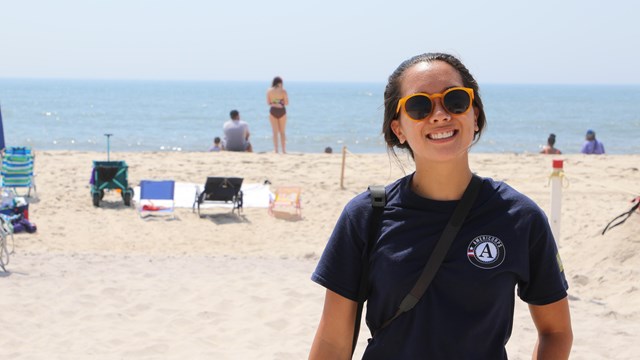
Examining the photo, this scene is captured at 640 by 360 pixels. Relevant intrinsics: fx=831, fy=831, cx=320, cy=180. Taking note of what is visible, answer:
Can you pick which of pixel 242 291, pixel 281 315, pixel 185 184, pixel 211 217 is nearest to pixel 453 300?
pixel 281 315

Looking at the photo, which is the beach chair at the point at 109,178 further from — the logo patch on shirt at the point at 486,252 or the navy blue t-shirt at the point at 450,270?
the logo patch on shirt at the point at 486,252

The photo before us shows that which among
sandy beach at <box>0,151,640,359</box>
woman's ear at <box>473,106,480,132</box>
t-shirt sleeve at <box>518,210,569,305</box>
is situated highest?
woman's ear at <box>473,106,480,132</box>

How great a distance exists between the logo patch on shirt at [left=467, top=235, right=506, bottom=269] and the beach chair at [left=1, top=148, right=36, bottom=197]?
1005cm

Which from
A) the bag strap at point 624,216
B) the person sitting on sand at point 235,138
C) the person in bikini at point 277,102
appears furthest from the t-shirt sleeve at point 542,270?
the person sitting on sand at point 235,138

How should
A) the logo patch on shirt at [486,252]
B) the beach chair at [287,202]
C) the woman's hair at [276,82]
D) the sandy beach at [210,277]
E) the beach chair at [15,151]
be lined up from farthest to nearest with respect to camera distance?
1. the woman's hair at [276,82]
2. the beach chair at [15,151]
3. the beach chair at [287,202]
4. the sandy beach at [210,277]
5. the logo patch on shirt at [486,252]

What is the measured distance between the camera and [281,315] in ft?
19.8

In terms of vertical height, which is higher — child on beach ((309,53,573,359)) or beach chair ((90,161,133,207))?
child on beach ((309,53,573,359))

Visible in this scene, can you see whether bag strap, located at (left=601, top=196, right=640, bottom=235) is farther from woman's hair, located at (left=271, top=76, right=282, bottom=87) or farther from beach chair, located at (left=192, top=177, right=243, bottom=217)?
woman's hair, located at (left=271, top=76, right=282, bottom=87)

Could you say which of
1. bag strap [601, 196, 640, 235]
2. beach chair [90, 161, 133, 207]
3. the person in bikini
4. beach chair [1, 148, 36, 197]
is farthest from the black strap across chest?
the person in bikini

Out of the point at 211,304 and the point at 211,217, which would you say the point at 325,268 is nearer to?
the point at 211,304

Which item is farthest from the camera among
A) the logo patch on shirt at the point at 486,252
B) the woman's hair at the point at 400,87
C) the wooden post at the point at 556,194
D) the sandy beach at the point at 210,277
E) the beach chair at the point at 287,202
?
the beach chair at the point at 287,202

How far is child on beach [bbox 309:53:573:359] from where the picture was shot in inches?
67.1

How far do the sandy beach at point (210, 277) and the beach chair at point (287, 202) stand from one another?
5.9 inches

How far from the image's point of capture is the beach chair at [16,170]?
10.8 metres
